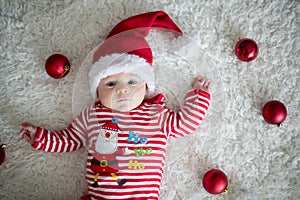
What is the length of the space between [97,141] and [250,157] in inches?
18.5

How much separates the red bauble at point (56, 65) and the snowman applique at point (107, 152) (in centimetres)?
22

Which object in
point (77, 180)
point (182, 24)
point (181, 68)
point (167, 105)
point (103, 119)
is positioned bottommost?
point (77, 180)

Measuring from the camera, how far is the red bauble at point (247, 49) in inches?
41.0

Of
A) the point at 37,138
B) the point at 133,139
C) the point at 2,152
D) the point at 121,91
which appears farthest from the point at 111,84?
the point at 2,152

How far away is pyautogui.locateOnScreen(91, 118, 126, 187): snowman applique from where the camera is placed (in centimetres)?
96

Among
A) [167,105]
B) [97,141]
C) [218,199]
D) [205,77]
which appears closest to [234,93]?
[205,77]

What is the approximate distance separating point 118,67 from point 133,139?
208 millimetres

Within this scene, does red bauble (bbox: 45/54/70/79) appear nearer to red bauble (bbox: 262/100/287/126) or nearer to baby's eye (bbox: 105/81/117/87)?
baby's eye (bbox: 105/81/117/87)

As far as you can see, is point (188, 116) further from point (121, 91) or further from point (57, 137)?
point (57, 137)

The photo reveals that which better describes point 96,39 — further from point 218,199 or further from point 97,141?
point 218,199

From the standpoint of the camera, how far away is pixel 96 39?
111 centimetres

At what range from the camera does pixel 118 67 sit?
953 millimetres

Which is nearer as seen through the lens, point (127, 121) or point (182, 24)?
point (127, 121)

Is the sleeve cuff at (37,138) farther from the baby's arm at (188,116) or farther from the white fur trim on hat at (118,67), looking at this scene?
the baby's arm at (188,116)
